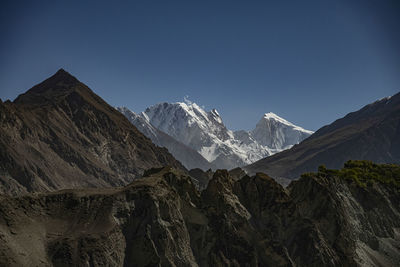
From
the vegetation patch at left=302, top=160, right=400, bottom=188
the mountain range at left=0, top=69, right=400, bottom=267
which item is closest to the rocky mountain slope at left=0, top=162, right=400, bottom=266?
the mountain range at left=0, top=69, right=400, bottom=267

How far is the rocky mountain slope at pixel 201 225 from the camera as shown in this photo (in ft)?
166

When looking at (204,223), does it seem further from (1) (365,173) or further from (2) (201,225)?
(1) (365,173)

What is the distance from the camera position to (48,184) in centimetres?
18900

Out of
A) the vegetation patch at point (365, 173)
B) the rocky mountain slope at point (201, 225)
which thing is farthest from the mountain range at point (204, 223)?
the vegetation patch at point (365, 173)

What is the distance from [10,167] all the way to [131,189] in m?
132

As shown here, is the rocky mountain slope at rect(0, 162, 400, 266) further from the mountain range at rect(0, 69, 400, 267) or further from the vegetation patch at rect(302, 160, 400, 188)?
the vegetation patch at rect(302, 160, 400, 188)

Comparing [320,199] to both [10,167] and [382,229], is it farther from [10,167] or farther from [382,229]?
[10,167]

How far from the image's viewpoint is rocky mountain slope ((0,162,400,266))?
50.7m

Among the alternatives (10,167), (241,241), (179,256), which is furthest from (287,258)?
(10,167)

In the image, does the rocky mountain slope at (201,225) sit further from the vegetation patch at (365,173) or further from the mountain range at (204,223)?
the vegetation patch at (365,173)

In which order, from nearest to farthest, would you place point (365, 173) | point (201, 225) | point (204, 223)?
point (201, 225), point (204, 223), point (365, 173)

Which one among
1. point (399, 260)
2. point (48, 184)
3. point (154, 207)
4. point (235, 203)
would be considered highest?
point (48, 184)

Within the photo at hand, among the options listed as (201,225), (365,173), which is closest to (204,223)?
(201,225)

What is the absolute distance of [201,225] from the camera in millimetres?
62750
